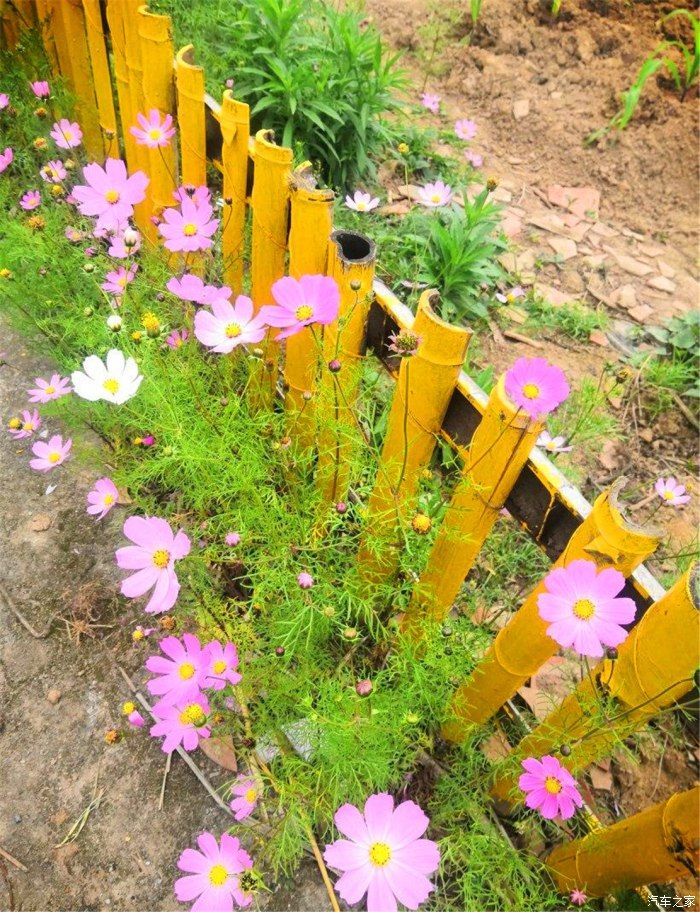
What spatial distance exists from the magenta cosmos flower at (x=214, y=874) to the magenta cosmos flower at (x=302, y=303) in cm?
92

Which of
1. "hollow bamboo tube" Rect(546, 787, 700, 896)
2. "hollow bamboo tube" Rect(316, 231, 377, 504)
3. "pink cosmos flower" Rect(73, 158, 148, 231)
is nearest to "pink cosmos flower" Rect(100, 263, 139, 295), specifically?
"pink cosmos flower" Rect(73, 158, 148, 231)

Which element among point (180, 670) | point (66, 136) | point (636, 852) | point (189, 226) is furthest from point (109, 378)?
point (636, 852)

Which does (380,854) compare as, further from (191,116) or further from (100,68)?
(100,68)

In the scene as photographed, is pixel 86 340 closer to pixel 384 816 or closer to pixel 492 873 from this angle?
pixel 384 816

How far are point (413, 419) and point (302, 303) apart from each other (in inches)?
12.6

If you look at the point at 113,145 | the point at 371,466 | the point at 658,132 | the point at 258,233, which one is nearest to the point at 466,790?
the point at 371,466

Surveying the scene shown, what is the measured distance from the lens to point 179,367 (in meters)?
1.59

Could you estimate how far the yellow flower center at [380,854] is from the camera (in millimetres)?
956

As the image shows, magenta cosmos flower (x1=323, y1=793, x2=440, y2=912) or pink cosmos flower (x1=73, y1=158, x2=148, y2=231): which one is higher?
pink cosmos flower (x1=73, y1=158, x2=148, y2=231)

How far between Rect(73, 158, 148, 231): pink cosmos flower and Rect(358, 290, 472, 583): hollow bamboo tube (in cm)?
84

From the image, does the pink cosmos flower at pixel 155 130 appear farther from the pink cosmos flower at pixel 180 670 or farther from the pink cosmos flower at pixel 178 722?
the pink cosmos flower at pixel 178 722

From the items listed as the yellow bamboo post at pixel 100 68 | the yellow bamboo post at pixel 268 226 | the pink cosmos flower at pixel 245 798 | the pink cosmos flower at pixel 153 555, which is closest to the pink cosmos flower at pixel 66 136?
the yellow bamboo post at pixel 100 68

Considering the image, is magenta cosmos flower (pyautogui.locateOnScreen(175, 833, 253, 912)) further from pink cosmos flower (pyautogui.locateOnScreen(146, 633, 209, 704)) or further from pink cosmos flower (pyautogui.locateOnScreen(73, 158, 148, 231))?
pink cosmos flower (pyautogui.locateOnScreen(73, 158, 148, 231))

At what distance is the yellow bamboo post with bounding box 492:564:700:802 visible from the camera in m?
0.87
